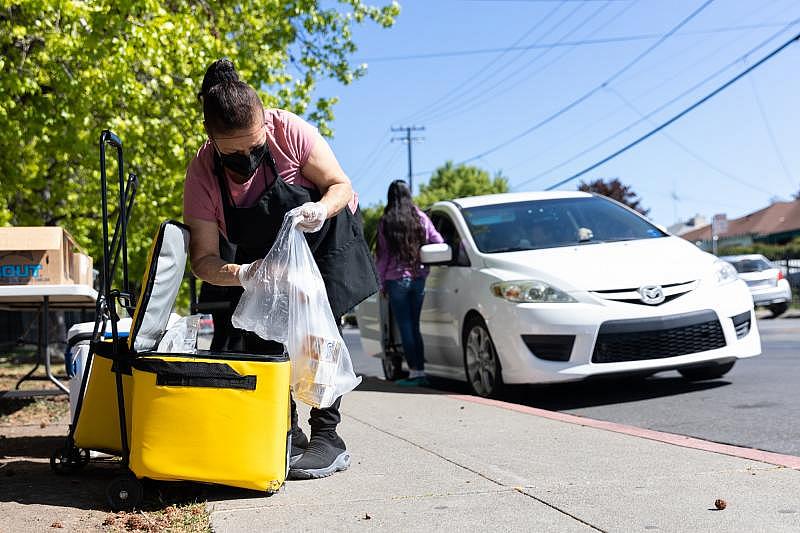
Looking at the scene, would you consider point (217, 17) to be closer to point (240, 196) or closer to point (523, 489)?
point (240, 196)

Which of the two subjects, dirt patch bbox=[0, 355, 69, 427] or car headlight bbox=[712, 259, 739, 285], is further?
car headlight bbox=[712, 259, 739, 285]

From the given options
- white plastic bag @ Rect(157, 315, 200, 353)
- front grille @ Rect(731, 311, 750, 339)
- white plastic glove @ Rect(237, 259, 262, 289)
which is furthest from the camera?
front grille @ Rect(731, 311, 750, 339)

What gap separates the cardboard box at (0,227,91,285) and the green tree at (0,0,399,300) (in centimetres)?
487

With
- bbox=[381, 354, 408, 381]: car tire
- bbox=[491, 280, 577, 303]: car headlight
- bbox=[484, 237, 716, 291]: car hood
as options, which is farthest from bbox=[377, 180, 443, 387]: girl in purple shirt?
bbox=[491, 280, 577, 303]: car headlight

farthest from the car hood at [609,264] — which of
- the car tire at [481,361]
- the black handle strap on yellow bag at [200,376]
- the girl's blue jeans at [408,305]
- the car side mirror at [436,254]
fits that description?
the black handle strap on yellow bag at [200,376]

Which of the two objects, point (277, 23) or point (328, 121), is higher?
point (277, 23)

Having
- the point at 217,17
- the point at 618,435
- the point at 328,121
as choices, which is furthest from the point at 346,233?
the point at 328,121

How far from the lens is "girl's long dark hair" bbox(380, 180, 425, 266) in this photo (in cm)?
821

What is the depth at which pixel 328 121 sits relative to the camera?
1858cm

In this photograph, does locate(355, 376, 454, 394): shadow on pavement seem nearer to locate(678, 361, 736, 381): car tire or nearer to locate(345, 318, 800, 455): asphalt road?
locate(345, 318, 800, 455): asphalt road

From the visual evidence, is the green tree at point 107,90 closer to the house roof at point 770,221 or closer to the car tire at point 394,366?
the car tire at point 394,366

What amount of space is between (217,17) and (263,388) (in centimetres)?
1402

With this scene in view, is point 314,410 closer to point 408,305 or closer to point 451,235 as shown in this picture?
point 408,305

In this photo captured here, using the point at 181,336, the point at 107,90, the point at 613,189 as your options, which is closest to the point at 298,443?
the point at 181,336
